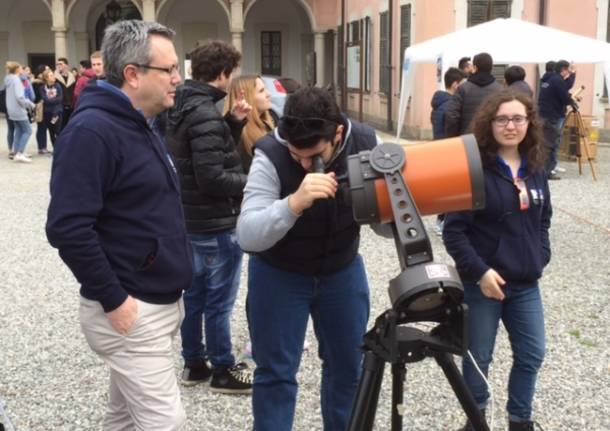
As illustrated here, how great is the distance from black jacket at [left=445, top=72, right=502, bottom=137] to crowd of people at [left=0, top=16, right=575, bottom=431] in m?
3.46

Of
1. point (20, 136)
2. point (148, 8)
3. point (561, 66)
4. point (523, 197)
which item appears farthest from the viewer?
point (148, 8)

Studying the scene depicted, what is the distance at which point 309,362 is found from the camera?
12.8 feet

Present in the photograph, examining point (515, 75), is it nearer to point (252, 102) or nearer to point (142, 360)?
point (252, 102)

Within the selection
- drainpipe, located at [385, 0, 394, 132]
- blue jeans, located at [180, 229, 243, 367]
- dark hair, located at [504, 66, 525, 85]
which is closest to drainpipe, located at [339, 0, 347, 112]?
drainpipe, located at [385, 0, 394, 132]

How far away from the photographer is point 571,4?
586 inches

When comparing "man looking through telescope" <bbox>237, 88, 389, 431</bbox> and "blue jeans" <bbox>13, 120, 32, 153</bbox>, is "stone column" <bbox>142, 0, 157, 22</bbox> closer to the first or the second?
"blue jeans" <bbox>13, 120, 32, 153</bbox>

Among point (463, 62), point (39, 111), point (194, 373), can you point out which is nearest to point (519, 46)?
point (463, 62)

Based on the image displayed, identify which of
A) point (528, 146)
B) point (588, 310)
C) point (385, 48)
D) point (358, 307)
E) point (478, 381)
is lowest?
point (588, 310)

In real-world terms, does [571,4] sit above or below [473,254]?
above

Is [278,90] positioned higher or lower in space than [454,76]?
lower

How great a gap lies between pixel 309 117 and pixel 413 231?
50 centimetres

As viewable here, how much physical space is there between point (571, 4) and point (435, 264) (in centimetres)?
1477

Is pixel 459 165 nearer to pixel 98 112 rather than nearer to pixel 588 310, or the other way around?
pixel 98 112

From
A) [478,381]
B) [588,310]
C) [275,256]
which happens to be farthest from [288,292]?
[588,310]
